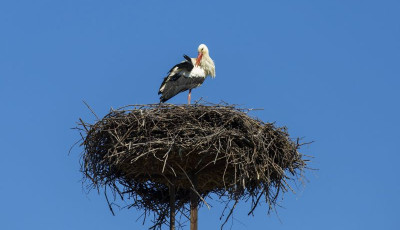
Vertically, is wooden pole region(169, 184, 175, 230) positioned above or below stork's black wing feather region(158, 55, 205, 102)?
below

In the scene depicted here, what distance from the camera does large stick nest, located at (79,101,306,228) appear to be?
33.9 ft

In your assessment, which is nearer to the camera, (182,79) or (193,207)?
(193,207)

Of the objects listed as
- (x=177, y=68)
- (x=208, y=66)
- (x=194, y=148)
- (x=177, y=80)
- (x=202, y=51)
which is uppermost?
(x=202, y=51)

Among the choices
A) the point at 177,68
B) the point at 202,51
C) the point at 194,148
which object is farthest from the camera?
the point at 202,51

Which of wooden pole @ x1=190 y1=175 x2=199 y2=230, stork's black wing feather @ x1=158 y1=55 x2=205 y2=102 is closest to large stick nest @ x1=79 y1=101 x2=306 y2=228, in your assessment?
wooden pole @ x1=190 y1=175 x2=199 y2=230

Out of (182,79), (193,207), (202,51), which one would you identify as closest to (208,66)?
(202,51)

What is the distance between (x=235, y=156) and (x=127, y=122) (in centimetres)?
136

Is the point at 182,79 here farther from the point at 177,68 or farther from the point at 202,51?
the point at 202,51

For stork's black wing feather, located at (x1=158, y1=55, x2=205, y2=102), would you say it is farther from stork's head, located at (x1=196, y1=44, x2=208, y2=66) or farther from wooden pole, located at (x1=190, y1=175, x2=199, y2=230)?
wooden pole, located at (x1=190, y1=175, x2=199, y2=230)

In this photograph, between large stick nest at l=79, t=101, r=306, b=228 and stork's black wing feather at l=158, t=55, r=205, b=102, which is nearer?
large stick nest at l=79, t=101, r=306, b=228

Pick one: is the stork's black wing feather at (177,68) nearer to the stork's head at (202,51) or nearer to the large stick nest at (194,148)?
the stork's head at (202,51)

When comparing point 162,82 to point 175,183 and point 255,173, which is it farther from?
point 255,173

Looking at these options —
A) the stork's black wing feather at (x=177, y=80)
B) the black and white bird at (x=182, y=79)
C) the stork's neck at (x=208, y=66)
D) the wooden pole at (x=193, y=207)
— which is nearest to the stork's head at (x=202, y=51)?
the stork's neck at (x=208, y=66)

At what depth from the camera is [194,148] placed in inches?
404
